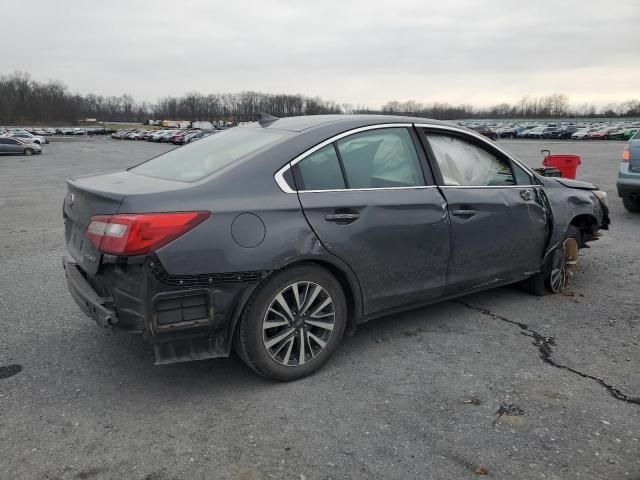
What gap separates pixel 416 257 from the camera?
371 cm

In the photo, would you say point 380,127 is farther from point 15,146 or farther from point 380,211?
point 15,146

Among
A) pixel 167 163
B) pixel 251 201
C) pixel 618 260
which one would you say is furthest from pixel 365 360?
pixel 618 260

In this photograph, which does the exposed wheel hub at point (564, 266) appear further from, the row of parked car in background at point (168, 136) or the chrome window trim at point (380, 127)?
the row of parked car in background at point (168, 136)

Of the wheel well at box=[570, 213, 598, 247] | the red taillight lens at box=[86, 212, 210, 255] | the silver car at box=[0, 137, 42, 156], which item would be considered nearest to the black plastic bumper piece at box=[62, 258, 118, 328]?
the red taillight lens at box=[86, 212, 210, 255]

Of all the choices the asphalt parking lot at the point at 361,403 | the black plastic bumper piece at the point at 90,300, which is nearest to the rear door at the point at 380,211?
the asphalt parking lot at the point at 361,403

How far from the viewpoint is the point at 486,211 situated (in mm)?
4105

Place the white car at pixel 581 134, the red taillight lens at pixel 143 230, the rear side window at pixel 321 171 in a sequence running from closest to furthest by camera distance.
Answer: the red taillight lens at pixel 143 230 < the rear side window at pixel 321 171 < the white car at pixel 581 134

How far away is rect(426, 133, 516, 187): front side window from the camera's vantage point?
13.2 ft

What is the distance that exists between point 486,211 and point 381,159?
40.2 inches

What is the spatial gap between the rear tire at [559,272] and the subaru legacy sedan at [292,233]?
1.43 feet

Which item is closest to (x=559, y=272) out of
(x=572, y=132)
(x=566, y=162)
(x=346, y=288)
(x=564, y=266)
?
(x=564, y=266)

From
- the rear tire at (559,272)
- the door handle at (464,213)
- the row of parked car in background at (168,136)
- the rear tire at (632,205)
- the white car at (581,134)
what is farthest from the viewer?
the row of parked car in background at (168,136)

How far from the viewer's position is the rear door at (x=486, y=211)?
13.0ft

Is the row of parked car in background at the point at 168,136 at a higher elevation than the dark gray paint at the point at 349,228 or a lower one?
higher
